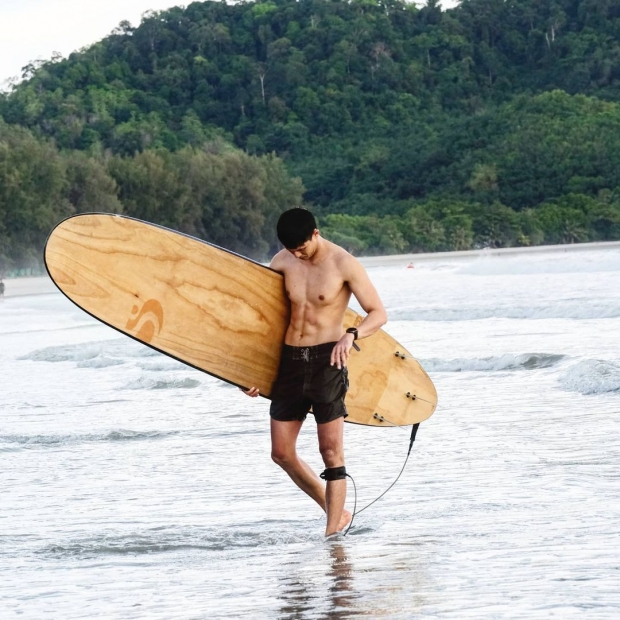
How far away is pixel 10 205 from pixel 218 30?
5790cm

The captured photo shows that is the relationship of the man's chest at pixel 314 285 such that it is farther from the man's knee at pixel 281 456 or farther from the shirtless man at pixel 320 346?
the man's knee at pixel 281 456

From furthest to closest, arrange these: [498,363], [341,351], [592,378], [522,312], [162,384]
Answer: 1. [522,312]
2. [498,363]
3. [162,384]
4. [592,378]
5. [341,351]

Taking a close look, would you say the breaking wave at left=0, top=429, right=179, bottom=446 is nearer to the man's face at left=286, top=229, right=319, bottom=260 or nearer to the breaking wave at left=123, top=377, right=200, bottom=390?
the breaking wave at left=123, top=377, right=200, bottom=390

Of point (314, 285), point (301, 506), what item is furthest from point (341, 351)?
point (301, 506)

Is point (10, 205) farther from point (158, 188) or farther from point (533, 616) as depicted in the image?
point (533, 616)

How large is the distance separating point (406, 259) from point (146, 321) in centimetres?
6210

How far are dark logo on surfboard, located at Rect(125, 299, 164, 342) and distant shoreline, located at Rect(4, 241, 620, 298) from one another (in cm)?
3701

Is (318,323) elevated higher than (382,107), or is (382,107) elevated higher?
(382,107)

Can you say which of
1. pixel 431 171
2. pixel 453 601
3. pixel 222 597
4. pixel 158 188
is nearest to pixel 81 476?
pixel 222 597

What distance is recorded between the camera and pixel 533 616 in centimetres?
361

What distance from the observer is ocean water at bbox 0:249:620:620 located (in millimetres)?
4023

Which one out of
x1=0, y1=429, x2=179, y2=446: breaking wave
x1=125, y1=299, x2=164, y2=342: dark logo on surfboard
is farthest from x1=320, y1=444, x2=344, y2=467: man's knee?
x1=0, y1=429, x2=179, y2=446: breaking wave

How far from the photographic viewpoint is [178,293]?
523 cm

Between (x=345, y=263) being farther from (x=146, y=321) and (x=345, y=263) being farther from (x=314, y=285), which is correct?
(x=146, y=321)
